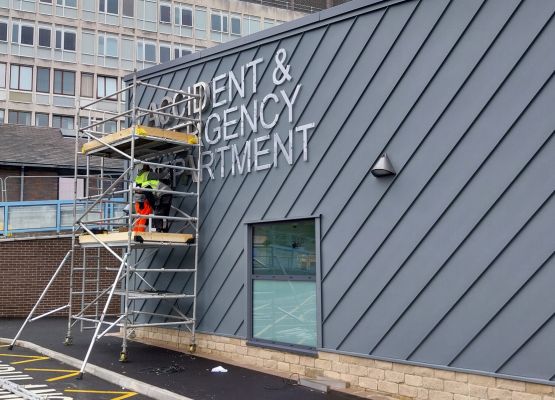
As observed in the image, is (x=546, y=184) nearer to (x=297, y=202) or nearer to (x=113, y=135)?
(x=297, y=202)

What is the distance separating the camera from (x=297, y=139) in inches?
367

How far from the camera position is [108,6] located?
4391 centimetres

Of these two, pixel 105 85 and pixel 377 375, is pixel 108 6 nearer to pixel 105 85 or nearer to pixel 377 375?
pixel 105 85

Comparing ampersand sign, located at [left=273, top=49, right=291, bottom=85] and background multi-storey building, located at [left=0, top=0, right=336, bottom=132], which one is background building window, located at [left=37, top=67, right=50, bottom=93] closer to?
background multi-storey building, located at [left=0, top=0, right=336, bottom=132]

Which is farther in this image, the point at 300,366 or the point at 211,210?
the point at 211,210

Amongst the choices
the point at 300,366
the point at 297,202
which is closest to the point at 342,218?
the point at 297,202

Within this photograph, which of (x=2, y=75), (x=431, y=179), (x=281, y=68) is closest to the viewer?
(x=431, y=179)

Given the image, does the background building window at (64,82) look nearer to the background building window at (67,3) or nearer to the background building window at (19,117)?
the background building window at (19,117)

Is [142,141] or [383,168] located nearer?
[383,168]

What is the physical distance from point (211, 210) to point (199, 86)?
2353 millimetres

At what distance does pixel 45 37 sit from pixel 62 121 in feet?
19.1

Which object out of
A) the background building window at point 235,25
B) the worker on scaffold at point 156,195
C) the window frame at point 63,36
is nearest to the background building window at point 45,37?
the window frame at point 63,36

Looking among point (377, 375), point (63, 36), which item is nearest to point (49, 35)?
point (63, 36)

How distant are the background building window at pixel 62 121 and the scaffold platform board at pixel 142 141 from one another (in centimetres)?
3273
